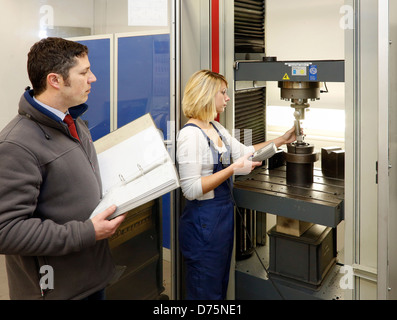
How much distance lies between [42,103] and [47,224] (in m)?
0.39

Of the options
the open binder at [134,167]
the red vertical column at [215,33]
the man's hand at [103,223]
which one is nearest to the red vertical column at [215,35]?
the red vertical column at [215,33]

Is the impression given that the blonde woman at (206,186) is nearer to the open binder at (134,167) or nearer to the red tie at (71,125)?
the open binder at (134,167)

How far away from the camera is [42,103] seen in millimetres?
1320

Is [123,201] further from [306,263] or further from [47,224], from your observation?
[306,263]

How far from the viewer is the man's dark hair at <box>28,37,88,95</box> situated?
1286 millimetres

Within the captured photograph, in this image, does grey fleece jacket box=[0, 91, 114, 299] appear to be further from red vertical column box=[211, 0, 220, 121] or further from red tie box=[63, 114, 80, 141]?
red vertical column box=[211, 0, 220, 121]

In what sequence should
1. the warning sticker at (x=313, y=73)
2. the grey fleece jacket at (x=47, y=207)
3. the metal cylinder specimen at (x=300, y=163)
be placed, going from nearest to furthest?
the grey fleece jacket at (x=47, y=207) → the warning sticker at (x=313, y=73) → the metal cylinder specimen at (x=300, y=163)

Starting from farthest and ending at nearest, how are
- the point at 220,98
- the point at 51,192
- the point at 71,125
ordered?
the point at 220,98
the point at 71,125
the point at 51,192

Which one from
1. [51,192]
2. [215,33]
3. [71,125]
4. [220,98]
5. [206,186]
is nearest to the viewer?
[51,192]

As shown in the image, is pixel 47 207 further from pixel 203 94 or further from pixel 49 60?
pixel 203 94

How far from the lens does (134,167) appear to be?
1.42 meters

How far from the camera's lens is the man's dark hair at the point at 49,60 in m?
1.29

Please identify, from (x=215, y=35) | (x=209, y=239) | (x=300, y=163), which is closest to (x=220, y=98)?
(x=215, y=35)

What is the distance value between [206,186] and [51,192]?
730 millimetres
